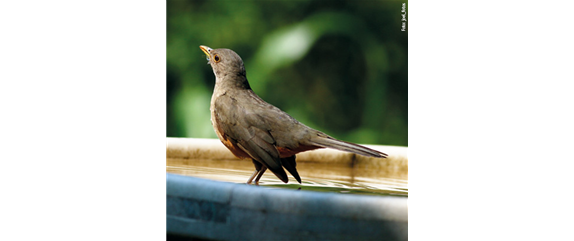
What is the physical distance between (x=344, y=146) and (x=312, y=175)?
0.92 m

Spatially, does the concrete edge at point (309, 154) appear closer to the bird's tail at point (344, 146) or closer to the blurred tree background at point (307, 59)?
the bird's tail at point (344, 146)

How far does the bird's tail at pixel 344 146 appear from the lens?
267 centimetres

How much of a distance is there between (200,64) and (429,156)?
3.54 meters

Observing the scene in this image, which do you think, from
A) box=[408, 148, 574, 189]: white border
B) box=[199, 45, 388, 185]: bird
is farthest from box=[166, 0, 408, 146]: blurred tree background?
box=[408, 148, 574, 189]: white border

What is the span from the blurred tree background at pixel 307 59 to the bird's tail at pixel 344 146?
2565 millimetres

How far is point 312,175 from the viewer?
11.9 ft

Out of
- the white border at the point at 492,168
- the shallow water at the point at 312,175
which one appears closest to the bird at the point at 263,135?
the shallow water at the point at 312,175

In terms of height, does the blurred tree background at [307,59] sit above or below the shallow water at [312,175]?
above

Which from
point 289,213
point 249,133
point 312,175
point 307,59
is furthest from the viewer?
point 307,59

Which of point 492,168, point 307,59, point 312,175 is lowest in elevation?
point 312,175

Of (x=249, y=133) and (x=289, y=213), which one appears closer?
(x=289, y=213)

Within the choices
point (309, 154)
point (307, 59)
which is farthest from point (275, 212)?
point (307, 59)

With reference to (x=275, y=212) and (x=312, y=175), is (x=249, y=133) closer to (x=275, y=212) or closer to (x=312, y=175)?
(x=312, y=175)

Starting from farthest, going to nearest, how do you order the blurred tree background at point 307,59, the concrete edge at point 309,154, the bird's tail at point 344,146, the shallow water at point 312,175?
1. the blurred tree background at point 307,59
2. the concrete edge at point 309,154
3. the shallow water at point 312,175
4. the bird's tail at point 344,146
